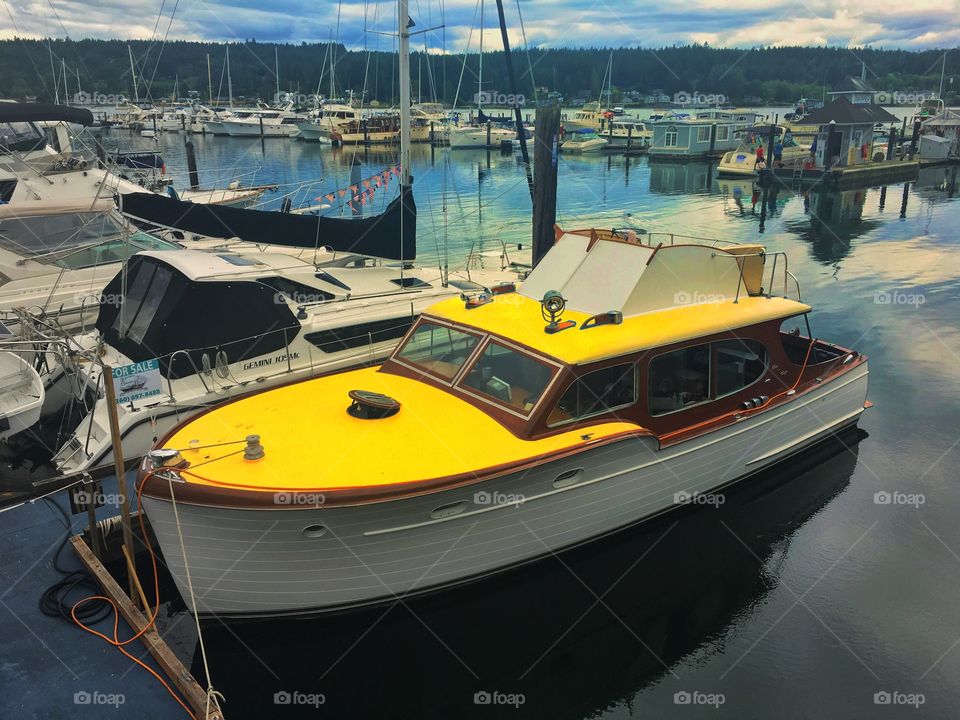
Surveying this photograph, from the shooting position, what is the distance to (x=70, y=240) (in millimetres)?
15383

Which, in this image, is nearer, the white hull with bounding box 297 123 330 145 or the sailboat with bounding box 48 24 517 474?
the sailboat with bounding box 48 24 517 474

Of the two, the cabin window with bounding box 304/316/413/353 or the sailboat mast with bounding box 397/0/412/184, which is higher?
the sailboat mast with bounding box 397/0/412/184

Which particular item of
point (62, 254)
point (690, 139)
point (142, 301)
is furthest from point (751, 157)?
point (142, 301)

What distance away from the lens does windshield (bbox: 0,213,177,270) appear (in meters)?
14.8

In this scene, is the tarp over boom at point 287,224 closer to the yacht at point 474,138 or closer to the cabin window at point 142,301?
the cabin window at point 142,301

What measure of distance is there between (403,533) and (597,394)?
106 inches

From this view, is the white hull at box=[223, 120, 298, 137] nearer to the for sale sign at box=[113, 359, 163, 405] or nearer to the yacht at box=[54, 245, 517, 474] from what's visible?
the yacht at box=[54, 245, 517, 474]

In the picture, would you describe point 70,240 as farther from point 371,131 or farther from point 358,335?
point 371,131

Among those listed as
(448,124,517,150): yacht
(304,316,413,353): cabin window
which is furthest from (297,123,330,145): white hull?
(304,316,413,353): cabin window

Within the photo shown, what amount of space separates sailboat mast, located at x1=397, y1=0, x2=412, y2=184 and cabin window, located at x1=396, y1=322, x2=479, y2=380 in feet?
17.5

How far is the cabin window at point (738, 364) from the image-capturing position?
29.6 feet

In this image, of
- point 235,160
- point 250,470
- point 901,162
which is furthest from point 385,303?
point 235,160

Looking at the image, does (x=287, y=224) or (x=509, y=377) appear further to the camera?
(x=287, y=224)

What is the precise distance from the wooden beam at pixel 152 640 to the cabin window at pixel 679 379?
548 centimetres
